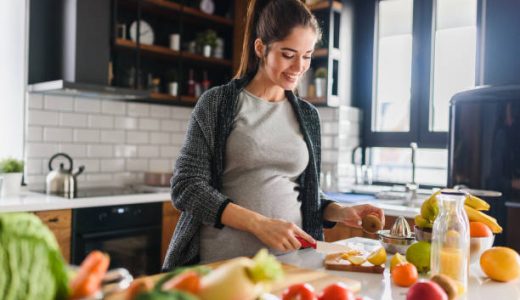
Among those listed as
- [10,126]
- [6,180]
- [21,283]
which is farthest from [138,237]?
[21,283]

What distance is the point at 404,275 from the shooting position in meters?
1.17

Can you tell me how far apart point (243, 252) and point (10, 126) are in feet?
7.96

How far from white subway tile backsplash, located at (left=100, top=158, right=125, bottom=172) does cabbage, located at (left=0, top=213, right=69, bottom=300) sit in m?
3.15

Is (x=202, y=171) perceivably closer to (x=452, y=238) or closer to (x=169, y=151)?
(x=452, y=238)

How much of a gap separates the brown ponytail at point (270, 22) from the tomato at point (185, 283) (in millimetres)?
931

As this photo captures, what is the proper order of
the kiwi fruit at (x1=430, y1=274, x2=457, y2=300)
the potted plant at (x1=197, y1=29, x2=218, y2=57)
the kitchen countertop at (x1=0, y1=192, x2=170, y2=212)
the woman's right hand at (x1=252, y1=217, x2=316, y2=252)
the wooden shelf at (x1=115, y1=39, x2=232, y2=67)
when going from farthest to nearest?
the potted plant at (x1=197, y1=29, x2=218, y2=57)
the wooden shelf at (x1=115, y1=39, x2=232, y2=67)
the kitchen countertop at (x1=0, y1=192, x2=170, y2=212)
the woman's right hand at (x1=252, y1=217, x2=316, y2=252)
the kiwi fruit at (x1=430, y1=274, x2=457, y2=300)

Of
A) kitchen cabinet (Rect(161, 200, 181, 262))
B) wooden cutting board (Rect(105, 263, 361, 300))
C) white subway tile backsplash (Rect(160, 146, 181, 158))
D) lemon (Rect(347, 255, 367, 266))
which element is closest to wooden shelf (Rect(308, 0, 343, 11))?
white subway tile backsplash (Rect(160, 146, 181, 158))

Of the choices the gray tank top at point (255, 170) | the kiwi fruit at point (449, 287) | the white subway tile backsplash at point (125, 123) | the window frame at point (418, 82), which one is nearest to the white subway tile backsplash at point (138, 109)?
the white subway tile backsplash at point (125, 123)

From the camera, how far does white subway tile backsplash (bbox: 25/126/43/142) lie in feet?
10.7

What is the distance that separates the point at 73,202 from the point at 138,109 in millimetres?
1271

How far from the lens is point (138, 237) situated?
3.15m

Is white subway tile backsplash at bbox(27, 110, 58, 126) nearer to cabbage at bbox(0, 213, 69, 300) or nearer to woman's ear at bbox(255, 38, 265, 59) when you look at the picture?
woman's ear at bbox(255, 38, 265, 59)

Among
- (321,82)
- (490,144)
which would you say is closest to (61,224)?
(321,82)

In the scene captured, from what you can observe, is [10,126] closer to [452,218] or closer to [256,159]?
[256,159]
